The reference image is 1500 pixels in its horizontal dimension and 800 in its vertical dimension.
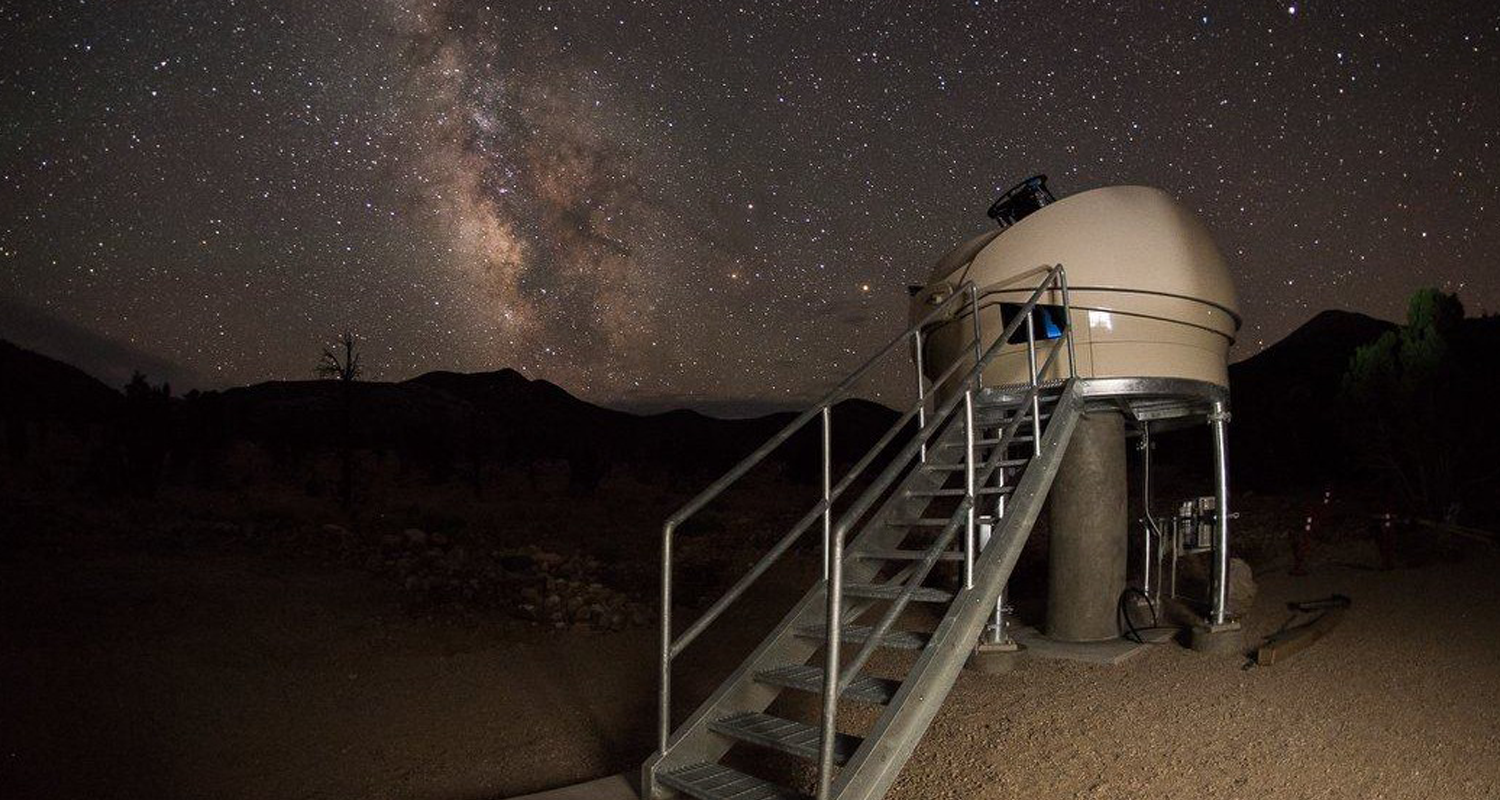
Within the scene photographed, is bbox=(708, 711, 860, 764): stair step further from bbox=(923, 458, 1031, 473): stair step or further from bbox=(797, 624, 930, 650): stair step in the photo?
bbox=(923, 458, 1031, 473): stair step

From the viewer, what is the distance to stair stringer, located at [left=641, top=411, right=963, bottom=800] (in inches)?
193

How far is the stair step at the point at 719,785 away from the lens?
176 inches

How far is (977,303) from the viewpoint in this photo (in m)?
Answer: 8.05

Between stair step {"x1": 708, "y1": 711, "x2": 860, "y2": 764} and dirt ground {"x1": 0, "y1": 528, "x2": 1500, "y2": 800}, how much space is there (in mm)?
1071

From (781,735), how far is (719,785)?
0.41 m

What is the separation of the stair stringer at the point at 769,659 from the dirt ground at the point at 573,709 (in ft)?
3.53

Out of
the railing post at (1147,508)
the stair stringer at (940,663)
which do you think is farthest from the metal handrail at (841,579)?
the railing post at (1147,508)

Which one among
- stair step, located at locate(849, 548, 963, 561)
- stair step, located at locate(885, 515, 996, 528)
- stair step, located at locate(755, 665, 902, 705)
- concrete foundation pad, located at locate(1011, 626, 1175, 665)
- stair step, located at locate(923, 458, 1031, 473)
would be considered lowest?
concrete foundation pad, located at locate(1011, 626, 1175, 665)

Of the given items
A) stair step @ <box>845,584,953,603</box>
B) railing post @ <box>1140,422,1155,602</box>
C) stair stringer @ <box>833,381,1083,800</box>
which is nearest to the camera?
stair stringer @ <box>833,381,1083,800</box>

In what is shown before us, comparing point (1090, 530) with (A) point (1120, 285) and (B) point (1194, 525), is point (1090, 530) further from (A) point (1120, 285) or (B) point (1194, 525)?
(A) point (1120, 285)

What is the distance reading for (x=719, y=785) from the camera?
463cm

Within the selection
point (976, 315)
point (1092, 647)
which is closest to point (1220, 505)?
point (1092, 647)

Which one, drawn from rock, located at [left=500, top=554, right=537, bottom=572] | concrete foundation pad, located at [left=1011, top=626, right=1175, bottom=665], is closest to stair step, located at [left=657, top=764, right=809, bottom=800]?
concrete foundation pad, located at [left=1011, top=626, right=1175, bottom=665]

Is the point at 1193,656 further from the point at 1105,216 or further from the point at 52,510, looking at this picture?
the point at 52,510
